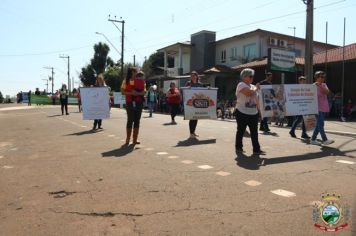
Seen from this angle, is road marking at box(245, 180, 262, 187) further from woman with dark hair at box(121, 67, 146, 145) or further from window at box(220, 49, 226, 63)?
window at box(220, 49, 226, 63)

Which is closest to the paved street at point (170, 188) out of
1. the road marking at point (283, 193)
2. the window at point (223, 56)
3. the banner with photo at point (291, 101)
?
the road marking at point (283, 193)

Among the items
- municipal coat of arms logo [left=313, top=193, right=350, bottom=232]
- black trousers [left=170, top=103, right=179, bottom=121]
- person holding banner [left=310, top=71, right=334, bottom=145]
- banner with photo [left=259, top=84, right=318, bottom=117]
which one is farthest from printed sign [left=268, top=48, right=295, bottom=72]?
municipal coat of arms logo [left=313, top=193, right=350, bottom=232]

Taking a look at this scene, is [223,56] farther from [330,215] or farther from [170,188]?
[330,215]

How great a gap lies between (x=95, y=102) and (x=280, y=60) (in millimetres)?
10101

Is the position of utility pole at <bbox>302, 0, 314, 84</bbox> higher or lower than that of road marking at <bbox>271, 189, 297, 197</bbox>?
higher

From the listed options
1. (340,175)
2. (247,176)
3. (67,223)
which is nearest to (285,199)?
(247,176)

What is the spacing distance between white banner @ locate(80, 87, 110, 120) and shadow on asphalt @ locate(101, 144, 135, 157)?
16.7ft

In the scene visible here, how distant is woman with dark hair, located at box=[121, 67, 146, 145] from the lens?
1038 centimetres

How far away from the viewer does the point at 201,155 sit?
28.0ft

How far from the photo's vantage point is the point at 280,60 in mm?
21438

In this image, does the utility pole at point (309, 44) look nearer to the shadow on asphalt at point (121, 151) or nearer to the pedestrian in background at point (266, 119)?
the pedestrian in background at point (266, 119)

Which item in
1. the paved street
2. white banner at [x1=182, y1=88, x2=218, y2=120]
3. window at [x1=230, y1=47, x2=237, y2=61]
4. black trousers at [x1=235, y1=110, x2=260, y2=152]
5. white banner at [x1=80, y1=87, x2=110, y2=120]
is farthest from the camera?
window at [x1=230, y1=47, x2=237, y2=61]

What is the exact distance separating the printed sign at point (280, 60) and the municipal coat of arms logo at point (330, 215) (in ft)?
53.4

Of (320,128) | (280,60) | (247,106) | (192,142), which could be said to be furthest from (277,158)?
(280,60)
